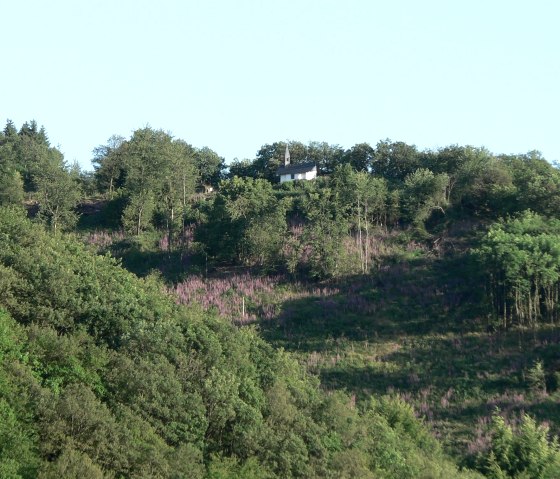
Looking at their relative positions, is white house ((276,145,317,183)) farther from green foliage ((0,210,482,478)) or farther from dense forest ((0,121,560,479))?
green foliage ((0,210,482,478))

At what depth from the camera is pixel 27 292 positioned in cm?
3056

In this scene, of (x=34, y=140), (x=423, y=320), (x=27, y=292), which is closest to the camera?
(x=27, y=292)

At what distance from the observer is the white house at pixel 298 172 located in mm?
65875

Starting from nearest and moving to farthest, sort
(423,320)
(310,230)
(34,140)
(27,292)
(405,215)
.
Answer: (27,292), (423,320), (310,230), (405,215), (34,140)

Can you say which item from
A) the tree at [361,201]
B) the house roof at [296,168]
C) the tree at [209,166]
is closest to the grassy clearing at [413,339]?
the tree at [361,201]

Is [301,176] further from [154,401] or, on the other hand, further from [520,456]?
[154,401]

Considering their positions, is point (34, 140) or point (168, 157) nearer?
point (168, 157)

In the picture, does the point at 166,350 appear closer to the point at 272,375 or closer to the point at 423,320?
the point at 272,375

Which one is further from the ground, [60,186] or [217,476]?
[60,186]

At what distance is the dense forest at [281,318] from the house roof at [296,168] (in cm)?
113

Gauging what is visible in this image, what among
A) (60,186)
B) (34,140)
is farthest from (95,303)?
(34,140)

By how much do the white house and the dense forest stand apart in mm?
1402

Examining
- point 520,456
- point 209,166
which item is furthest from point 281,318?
point 209,166

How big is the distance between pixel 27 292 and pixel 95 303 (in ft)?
7.58
